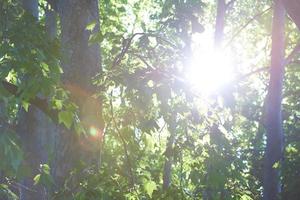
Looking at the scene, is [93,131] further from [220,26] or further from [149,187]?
[220,26]

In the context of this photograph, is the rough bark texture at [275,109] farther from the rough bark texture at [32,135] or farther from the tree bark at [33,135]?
the rough bark texture at [32,135]

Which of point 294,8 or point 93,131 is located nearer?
point 294,8

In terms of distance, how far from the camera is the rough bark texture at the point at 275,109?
46.8ft

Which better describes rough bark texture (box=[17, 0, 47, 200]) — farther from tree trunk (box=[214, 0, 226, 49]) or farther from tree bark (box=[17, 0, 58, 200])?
tree trunk (box=[214, 0, 226, 49])

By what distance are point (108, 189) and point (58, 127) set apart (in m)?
1.50

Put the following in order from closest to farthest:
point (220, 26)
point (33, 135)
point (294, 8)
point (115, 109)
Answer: point (294, 8) → point (115, 109) → point (33, 135) → point (220, 26)

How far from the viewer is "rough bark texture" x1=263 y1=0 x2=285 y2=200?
14.3m

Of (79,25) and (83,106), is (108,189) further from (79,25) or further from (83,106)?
(79,25)

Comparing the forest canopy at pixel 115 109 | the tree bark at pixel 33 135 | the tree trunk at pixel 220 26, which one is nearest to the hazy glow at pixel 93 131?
the forest canopy at pixel 115 109

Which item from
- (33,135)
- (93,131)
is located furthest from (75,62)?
(33,135)

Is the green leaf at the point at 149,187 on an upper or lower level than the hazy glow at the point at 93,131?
lower

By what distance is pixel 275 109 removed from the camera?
586 inches

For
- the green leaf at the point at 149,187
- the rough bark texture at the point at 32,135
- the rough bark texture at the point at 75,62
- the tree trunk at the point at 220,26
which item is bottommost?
the green leaf at the point at 149,187

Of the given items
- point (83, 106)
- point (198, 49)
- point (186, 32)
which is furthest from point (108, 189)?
point (198, 49)
